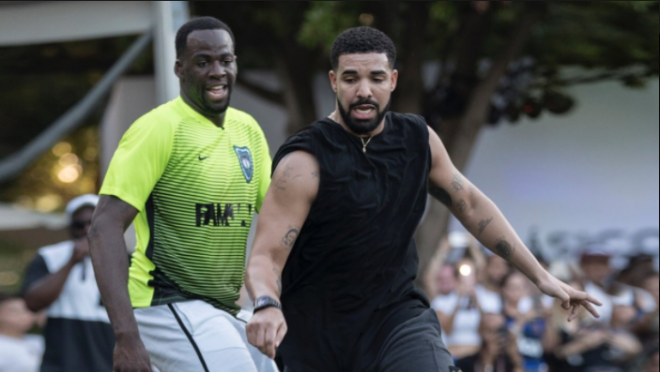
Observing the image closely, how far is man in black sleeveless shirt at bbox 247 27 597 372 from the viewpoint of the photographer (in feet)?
13.5

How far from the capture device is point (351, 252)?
420cm

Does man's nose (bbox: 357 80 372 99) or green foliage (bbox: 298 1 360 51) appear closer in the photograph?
man's nose (bbox: 357 80 372 99)

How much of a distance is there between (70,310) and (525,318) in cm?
423

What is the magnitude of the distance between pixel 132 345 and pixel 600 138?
28.4ft

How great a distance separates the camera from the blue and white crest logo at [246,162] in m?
4.54

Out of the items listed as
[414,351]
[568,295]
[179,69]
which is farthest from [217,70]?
[568,295]

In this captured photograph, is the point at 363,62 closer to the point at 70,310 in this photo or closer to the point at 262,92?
the point at 70,310

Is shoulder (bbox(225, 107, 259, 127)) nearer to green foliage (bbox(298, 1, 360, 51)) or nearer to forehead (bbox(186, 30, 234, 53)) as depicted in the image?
forehead (bbox(186, 30, 234, 53))

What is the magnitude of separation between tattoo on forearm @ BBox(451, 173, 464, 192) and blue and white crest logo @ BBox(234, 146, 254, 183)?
88cm

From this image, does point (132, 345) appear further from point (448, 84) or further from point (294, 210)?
point (448, 84)

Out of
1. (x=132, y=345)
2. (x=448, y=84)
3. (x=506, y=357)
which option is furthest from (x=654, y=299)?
(x=132, y=345)

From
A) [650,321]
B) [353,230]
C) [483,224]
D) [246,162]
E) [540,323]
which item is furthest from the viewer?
[540,323]

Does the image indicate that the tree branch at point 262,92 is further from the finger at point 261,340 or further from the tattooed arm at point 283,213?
the finger at point 261,340

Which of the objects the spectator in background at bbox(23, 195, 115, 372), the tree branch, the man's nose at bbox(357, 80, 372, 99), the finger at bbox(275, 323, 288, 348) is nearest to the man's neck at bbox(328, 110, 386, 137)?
the man's nose at bbox(357, 80, 372, 99)
